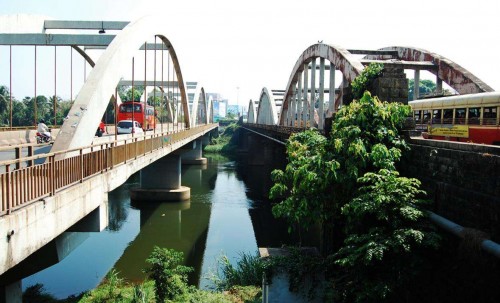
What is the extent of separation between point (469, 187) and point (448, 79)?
16.4 meters

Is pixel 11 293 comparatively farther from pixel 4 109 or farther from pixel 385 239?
pixel 4 109

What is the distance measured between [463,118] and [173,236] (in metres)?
15.9

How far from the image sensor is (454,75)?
883 inches

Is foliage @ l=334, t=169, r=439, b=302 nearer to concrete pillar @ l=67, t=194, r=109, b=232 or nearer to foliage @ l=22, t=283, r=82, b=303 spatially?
concrete pillar @ l=67, t=194, r=109, b=232

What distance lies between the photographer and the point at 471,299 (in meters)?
7.57

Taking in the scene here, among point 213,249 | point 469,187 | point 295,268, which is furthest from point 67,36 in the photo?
point 469,187

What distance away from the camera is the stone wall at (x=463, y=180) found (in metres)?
7.52

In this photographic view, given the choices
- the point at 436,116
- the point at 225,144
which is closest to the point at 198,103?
the point at 225,144

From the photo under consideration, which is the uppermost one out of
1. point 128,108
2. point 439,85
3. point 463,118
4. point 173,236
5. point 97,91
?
point 439,85

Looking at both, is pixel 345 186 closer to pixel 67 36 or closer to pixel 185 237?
pixel 185 237

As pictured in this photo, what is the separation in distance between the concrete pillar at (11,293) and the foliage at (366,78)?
10361 mm

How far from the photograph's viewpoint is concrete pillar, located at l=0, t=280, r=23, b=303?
31.4ft

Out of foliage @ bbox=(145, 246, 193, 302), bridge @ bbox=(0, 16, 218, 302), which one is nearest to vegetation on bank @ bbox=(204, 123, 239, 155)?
bridge @ bbox=(0, 16, 218, 302)

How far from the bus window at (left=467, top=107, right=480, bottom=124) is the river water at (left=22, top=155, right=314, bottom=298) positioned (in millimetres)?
7147
